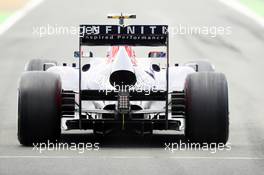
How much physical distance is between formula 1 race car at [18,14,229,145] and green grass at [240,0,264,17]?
101 ft

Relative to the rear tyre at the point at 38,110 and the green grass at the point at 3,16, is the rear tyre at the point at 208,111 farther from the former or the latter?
the green grass at the point at 3,16

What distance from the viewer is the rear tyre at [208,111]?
54.2 feet

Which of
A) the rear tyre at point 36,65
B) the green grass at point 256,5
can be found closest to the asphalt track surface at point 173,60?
the rear tyre at point 36,65

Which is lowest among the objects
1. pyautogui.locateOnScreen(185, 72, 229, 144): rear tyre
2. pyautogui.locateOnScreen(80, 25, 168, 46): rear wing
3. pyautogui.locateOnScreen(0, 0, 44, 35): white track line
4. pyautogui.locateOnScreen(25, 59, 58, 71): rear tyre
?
pyautogui.locateOnScreen(185, 72, 229, 144): rear tyre

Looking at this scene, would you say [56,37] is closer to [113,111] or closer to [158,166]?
[113,111]

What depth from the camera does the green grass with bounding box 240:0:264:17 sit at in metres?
48.8

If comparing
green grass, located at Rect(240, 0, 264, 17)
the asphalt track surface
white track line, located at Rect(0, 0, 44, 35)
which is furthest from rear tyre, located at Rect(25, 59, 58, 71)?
green grass, located at Rect(240, 0, 264, 17)

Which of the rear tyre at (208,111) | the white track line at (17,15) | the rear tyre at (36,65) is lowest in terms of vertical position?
the rear tyre at (208,111)

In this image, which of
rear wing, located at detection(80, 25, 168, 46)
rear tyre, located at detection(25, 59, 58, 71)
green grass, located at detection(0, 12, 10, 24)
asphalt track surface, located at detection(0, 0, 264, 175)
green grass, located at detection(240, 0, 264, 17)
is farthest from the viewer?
green grass, located at detection(240, 0, 264, 17)

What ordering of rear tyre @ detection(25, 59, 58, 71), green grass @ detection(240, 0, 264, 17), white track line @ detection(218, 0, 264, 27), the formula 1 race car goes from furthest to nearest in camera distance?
green grass @ detection(240, 0, 264, 17)
white track line @ detection(218, 0, 264, 27)
rear tyre @ detection(25, 59, 58, 71)
the formula 1 race car

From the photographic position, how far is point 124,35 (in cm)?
1700

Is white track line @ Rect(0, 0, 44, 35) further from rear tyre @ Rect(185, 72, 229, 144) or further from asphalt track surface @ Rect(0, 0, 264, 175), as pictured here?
rear tyre @ Rect(185, 72, 229, 144)

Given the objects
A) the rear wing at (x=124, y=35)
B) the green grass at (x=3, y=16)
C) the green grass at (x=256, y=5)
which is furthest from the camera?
the green grass at (x=256, y=5)

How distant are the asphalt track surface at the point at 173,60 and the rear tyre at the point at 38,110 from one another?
0.29 m
